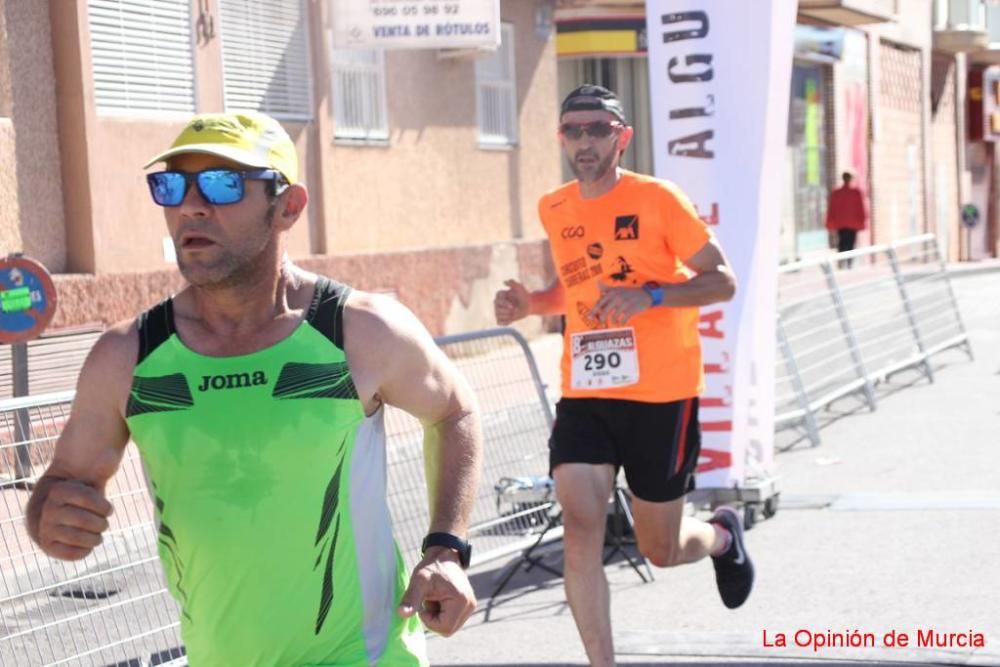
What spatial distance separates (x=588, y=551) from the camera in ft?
20.2

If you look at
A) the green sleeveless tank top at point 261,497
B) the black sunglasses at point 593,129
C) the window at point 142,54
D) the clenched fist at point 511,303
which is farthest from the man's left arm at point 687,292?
the window at point 142,54

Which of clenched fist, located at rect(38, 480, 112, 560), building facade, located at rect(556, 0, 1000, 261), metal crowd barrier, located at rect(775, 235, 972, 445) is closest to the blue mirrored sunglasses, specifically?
clenched fist, located at rect(38, 480, 112, 560)

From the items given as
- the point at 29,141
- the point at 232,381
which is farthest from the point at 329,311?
the point at 29,141

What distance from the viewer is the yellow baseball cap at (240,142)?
3473 millimetres

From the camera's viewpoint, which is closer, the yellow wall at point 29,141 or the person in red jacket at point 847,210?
the yellow wall at point 29,141

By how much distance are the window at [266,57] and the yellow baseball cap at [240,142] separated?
41.9 ft

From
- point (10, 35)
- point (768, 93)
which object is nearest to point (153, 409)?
point (768, 93)

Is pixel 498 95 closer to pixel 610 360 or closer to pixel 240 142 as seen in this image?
pixel 610 360

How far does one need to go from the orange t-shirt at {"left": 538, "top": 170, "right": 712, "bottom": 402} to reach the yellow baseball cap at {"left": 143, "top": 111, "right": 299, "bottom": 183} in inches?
120

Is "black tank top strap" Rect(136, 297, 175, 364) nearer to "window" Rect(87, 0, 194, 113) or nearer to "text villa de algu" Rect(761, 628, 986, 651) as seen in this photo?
"text villa de algu" Rect(761, 628, 986, 651)

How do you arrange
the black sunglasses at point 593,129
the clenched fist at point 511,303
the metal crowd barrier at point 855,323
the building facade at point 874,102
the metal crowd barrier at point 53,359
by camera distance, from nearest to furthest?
1. the black sunglasses at point 593,129
2. the clenched fist at point 511,303
3. the metal crowd barrier at point 53,359
4. the metal crowd barrier at point 855,323
5. the building facade at point 874,102

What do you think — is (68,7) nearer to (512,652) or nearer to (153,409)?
(512,652)

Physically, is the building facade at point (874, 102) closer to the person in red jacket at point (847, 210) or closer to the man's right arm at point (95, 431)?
the person in red jacket at point (847, 210)

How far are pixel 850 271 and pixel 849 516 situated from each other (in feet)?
18.3
